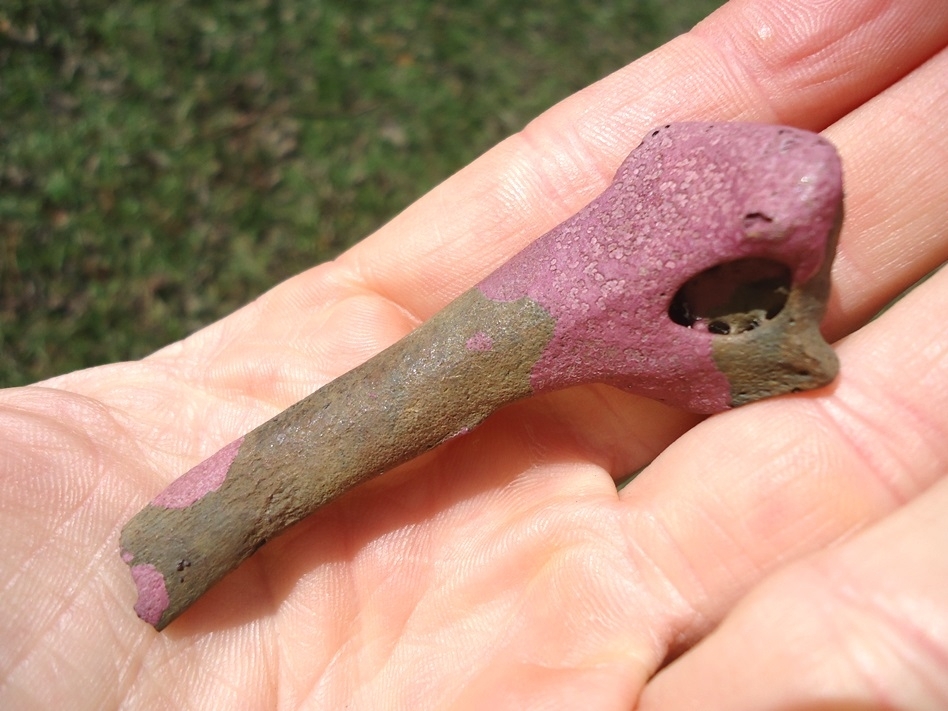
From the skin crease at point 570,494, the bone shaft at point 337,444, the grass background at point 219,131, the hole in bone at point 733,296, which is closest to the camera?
the skin crease at point 570,494

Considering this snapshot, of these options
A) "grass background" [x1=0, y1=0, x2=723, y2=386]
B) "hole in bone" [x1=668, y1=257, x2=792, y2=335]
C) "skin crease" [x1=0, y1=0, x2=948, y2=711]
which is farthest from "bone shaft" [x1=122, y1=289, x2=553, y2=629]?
"grass background" [x1=0, y1=0, x2=723, y2=386]

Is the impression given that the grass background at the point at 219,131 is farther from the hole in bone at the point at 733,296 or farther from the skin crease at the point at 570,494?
the hole in bone at the point at 733,296

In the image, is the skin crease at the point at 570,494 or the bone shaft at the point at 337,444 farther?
the bone shaft at the point at 337,444

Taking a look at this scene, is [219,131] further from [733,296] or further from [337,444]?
[733,296]

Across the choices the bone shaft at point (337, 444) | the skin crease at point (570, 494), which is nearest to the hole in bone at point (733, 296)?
the skin crease at point (570, 494)

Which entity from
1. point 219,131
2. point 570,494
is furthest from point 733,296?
point 219,131

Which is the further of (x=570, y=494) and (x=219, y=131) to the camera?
(x=219, y=131)

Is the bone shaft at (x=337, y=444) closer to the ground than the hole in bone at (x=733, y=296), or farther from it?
closer to the ground

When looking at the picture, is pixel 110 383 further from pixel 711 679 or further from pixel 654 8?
pixel 654 8
